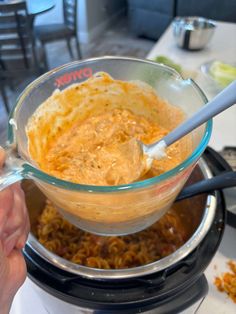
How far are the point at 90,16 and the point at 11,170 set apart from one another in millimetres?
3184

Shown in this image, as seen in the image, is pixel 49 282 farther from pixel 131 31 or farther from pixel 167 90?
pixel 131 31

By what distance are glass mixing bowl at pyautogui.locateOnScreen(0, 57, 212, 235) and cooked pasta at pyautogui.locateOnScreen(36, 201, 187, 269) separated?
0.29ft

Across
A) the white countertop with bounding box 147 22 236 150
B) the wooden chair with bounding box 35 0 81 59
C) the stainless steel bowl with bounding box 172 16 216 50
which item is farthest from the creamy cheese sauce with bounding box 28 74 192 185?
the wooden chair with bounding box 35 0 81 59

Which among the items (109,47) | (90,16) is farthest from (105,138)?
(90,16)

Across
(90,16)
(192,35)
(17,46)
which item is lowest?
(90,16)

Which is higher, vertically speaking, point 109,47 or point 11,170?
point 11,170

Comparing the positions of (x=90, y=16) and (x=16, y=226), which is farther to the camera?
(x=90, y=16)

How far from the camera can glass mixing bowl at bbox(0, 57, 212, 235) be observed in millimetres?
430

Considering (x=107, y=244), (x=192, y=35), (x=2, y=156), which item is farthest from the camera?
(x=192, y=35)

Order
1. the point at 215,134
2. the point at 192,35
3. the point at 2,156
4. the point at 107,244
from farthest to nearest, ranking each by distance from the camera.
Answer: the point at 192,35, the point at 215,134, the point at 107,244, the point at 2,156

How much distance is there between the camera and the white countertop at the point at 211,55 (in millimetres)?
1056

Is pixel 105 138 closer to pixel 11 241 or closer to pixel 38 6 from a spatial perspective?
pixel 11 241

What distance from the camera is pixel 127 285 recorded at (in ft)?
1.64

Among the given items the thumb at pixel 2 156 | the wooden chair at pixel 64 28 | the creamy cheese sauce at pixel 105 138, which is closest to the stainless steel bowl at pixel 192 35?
the creamy cheese sauce at pixel 105 138
